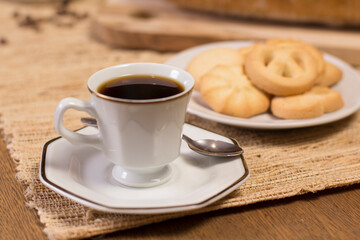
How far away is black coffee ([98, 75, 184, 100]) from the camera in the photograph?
773mm

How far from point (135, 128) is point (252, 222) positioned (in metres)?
0.27

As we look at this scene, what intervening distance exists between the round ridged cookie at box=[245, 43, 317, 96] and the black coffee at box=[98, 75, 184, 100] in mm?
339

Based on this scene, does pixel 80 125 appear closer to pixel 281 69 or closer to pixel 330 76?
pixel 281 69

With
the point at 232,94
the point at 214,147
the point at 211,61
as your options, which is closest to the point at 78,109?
the point at 214,147

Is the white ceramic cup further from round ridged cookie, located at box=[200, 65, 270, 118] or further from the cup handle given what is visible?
round ridged cookie, located at box=[200, 65, 270, 118]

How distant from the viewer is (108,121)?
0.75m

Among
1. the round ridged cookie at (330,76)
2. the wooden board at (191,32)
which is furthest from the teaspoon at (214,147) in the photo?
the wooden board at (191,32)

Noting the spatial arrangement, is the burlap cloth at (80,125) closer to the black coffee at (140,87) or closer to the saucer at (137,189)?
Answer: the saucer at (137,189)

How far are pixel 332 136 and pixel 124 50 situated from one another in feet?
2.92

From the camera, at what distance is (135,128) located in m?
0.73

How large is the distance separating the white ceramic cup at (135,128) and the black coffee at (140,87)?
0.5 inches

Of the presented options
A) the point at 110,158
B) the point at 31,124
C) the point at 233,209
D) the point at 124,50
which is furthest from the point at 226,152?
the point at 124,50

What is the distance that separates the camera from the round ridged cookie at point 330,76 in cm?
120

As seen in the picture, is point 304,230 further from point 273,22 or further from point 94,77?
point 273,22
